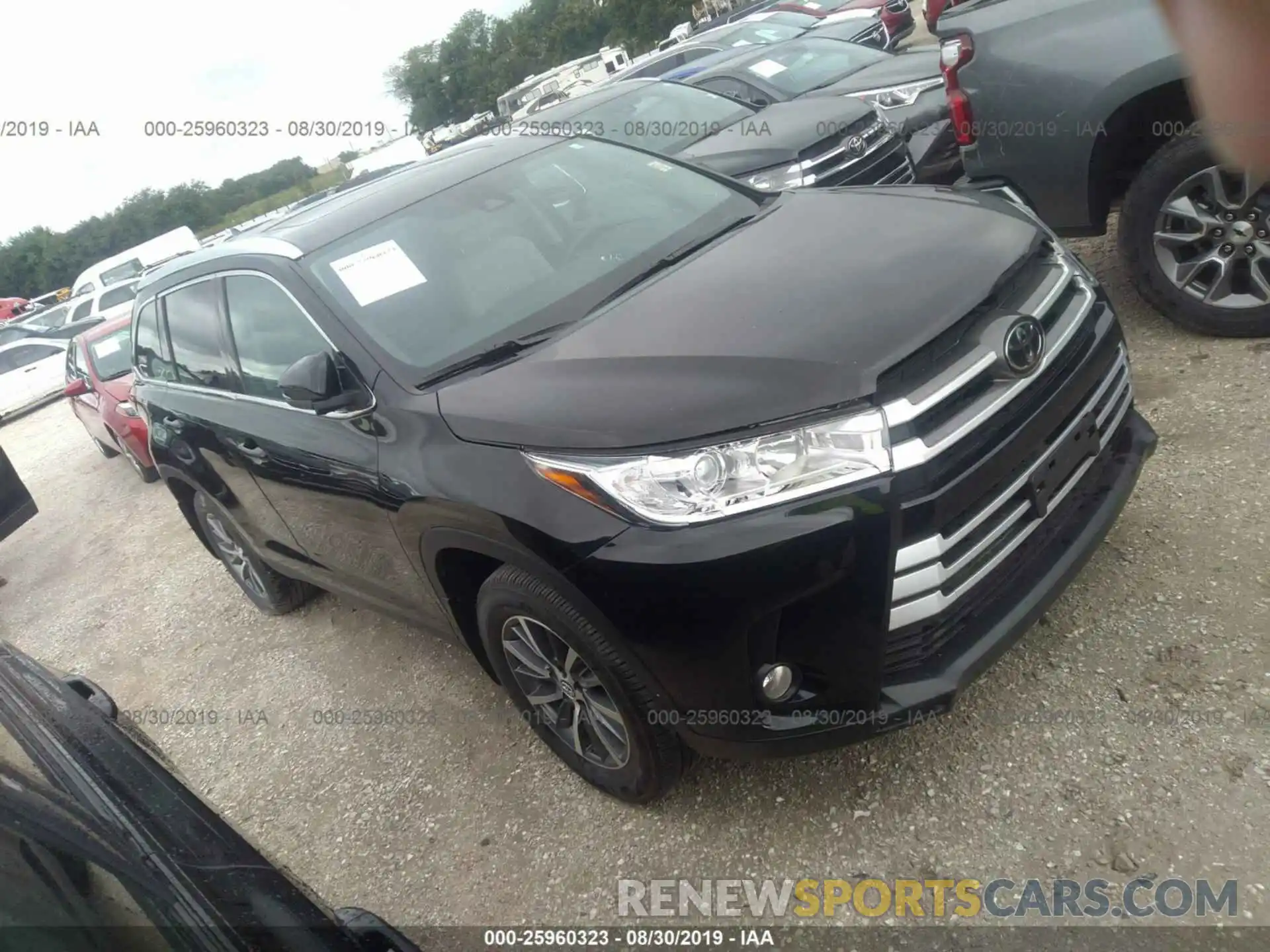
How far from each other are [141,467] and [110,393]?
717mm

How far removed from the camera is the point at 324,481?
314 cm

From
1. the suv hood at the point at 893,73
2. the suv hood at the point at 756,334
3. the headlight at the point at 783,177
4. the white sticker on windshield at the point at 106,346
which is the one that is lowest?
the suv hood at the point at 756,334

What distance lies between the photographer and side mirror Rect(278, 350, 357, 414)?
107 inches

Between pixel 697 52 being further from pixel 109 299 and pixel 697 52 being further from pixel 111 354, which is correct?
pixel 109 299

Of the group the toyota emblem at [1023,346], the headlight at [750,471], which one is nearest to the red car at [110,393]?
the headlight at [750,471]

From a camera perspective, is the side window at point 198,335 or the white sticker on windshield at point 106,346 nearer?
the side window at point 198,335

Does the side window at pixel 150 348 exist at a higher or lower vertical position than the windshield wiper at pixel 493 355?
higher

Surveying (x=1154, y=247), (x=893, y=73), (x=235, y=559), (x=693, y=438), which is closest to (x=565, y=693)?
(x=693, y=438)

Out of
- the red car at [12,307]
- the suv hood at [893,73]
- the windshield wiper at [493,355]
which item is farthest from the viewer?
the red car at [12,307]

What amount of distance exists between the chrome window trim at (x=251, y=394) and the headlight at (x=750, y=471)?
3.34 ft

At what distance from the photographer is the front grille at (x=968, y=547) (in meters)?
2.10

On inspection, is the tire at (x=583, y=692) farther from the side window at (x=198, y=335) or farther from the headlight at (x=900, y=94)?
the headlight at (x=900, y=94)

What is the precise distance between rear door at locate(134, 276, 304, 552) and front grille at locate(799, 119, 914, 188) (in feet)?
11.9

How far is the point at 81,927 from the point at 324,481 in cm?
188
